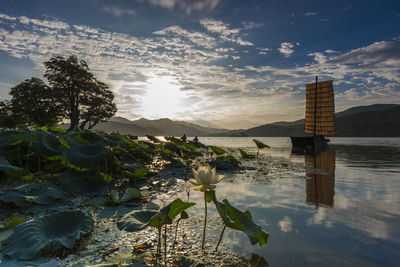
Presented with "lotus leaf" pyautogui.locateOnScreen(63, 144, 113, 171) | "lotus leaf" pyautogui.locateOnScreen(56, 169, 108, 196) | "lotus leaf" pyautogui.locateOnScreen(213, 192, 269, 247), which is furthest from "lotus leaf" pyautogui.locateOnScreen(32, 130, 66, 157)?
"lotus leaf" pyautogui.locateOnScreen(213, 192, 269, 247)

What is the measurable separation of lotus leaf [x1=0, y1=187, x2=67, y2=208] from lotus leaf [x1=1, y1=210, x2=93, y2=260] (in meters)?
1.47

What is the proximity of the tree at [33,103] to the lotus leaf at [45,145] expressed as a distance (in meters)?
22.8

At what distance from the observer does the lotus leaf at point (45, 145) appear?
4773 millimetres

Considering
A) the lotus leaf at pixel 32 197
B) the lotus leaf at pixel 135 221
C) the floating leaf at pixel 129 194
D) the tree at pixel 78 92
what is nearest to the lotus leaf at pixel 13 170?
the lotus leaf at pixel 32 197

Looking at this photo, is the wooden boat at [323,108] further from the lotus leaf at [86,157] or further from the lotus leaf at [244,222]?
the lotus leaf at [244,222]

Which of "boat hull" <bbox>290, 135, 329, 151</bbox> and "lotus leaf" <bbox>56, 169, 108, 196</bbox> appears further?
"boat hull" <bbox>290, 135, 329, 151</bbox>

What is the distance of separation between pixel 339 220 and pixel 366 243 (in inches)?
32.2

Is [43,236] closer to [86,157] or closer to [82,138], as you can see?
[86,157]

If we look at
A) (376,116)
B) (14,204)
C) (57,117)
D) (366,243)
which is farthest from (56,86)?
(376,116)

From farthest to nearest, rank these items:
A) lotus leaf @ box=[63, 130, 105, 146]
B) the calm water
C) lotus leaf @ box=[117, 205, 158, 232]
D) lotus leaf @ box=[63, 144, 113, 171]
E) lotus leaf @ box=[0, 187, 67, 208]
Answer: lotus leaf @ box=[63, 130, 105, 146] < lotus leaf @ box=[63, 144, 113, 171] < lotus leaf @ box=[0, 187, 67, 208] < the calm water < lotus leaf @ box=[117, 205, 158, 232]

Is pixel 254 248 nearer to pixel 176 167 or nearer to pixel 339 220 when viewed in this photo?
pixel 339 220

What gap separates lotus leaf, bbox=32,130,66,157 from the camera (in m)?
4.77

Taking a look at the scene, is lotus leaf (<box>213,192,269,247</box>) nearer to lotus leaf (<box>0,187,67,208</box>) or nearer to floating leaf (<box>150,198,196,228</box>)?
floating leaf (<box>150,198,196,228</box>)

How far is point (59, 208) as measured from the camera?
3447 mm
